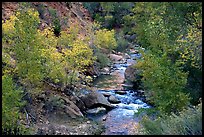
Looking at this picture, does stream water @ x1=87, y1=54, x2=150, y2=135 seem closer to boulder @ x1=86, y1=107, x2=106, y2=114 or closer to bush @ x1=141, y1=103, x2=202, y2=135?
boulder @ x1=86, y1=107, x2=106, y2=114

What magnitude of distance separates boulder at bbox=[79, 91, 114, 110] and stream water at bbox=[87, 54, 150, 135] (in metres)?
0.37

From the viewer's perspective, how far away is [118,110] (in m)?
19.0

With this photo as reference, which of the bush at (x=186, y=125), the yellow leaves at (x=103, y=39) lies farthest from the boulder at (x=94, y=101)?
the yellow leaves at (x=103, y=39)

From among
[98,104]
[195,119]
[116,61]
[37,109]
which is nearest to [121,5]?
[116,61]

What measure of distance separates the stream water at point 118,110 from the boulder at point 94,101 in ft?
1.22

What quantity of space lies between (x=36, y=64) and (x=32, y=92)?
1588 mm

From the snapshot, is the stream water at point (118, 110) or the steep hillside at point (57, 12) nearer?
the stream water at point (118, 110)

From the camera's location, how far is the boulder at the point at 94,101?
18875 millimetres

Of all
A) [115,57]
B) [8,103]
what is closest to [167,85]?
[8,103]

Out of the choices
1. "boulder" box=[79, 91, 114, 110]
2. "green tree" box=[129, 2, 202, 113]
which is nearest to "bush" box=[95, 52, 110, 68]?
"boulder" box=[79, 91, 114, 110]

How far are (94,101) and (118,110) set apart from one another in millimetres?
1503

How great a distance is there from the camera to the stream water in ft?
52.7

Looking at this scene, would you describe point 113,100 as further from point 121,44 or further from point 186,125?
point 121,44

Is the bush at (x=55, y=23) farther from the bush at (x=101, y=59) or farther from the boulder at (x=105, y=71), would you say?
the boulder at (x=105, y=71)
